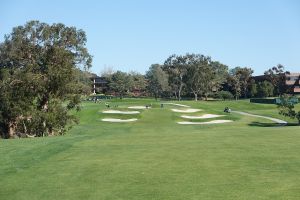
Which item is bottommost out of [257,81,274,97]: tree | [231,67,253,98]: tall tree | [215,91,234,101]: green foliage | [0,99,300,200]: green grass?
[0,99,300,200]: green grass

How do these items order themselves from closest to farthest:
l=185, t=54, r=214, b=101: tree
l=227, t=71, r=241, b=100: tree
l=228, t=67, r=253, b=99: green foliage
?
l=185, t=54, r=214, b=101: tree → l=227, t=71, r=241, b=100: tree → l=228, t=67, r=253, b=99: green foliage

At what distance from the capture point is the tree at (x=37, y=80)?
29281 millimetres

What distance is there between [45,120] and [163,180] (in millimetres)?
20396

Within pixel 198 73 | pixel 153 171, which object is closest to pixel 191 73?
pixel 198 73

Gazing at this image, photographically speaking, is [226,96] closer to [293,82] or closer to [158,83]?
[293,82]

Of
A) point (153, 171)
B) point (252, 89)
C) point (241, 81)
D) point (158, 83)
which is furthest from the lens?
point (158, 83)

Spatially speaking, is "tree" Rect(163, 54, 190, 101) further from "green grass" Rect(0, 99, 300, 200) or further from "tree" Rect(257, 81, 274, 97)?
"green grass" Rect(0, 99, 300, 200)

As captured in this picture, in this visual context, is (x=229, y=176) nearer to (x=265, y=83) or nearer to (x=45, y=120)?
(x=45, y=120)

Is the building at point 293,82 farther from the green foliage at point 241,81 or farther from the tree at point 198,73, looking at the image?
the tree at point 198,73

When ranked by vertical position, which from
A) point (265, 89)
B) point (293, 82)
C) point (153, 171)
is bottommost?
point (153, 171)

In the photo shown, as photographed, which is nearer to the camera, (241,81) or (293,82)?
(241,81)

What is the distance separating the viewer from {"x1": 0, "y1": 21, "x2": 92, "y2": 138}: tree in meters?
29.3

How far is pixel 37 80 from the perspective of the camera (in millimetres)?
29219

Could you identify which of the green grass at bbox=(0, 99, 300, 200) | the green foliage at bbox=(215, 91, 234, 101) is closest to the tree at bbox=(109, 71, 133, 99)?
the green foliage at bbox=(215, 91, 234, 101)
